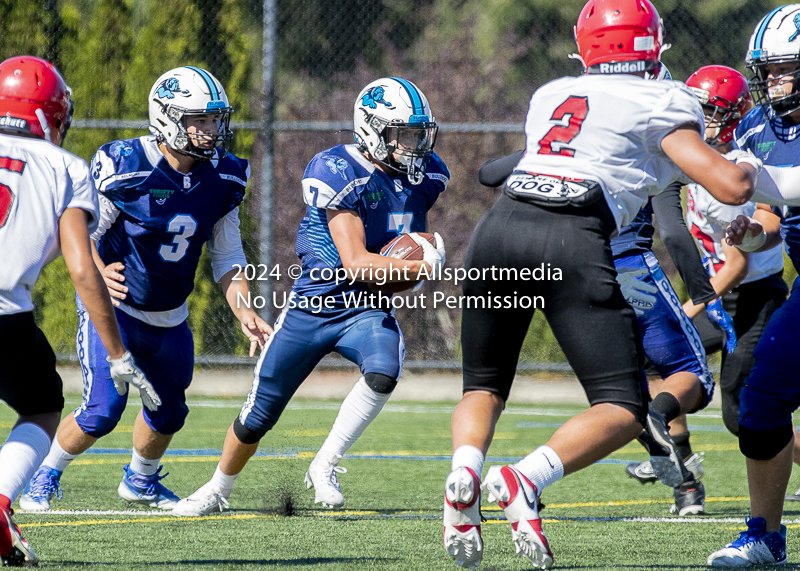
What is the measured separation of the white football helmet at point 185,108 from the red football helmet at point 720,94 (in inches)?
90.1

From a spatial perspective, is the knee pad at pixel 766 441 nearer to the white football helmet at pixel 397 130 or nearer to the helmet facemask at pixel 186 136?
the white football helmet at pixel 397 130

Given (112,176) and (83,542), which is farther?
(112,176)

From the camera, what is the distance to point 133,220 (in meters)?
4.69

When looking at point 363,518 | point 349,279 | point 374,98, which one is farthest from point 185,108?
point 363,518

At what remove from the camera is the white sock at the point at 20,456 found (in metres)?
3.12

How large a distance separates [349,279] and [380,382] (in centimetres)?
49

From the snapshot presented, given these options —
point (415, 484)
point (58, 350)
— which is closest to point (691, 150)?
point (415, 484)

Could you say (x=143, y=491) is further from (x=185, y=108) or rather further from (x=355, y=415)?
(x=185, y=108)

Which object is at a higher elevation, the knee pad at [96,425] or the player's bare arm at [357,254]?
the player's bare arm at [357,254]

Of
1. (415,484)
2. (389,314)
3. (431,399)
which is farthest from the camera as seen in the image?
(431,399)

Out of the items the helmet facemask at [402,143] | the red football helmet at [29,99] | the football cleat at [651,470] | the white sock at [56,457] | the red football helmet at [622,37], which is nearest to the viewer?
the red football helmet at [622,37]

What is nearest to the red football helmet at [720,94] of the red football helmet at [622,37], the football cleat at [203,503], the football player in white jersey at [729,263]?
the football player in white jersey at [729,263]

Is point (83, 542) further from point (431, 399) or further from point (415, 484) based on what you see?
point (431, 399)

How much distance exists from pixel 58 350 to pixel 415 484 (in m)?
5.46
